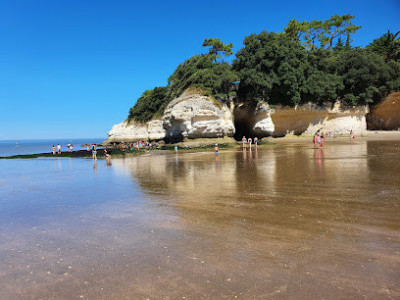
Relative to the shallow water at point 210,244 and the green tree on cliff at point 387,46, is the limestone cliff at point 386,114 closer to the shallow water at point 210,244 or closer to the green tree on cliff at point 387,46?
the green tree on cliff at point 387,46

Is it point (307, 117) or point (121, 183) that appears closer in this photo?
point (121, 183)

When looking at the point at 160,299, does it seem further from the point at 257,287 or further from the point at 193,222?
the point at 193,222

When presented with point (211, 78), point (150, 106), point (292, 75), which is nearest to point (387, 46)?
point (292, 75)

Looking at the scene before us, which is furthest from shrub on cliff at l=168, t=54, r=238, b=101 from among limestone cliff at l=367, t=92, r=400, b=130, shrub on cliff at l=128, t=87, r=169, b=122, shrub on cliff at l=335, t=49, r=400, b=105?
limestone cliff at l=367, t=92, r=400, b=130

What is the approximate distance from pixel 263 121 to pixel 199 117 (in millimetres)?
9529

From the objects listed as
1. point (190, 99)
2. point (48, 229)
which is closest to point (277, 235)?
point (48, 229)

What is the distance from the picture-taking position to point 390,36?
156 feet

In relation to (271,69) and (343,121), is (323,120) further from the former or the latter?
(271,69)

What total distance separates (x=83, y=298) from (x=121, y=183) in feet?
29.2

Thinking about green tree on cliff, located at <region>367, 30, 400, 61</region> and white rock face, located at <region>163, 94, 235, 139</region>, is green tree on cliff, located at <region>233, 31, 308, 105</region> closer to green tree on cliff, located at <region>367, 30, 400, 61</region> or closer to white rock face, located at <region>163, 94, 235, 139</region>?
white rock face, located at <region>163, 94, 235, 139</region>

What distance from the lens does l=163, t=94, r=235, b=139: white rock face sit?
36.5 m

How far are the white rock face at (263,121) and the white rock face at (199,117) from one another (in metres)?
3.80

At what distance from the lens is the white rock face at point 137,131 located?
1892 inches

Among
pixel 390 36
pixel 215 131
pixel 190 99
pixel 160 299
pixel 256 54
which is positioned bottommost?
pixel 160 299
